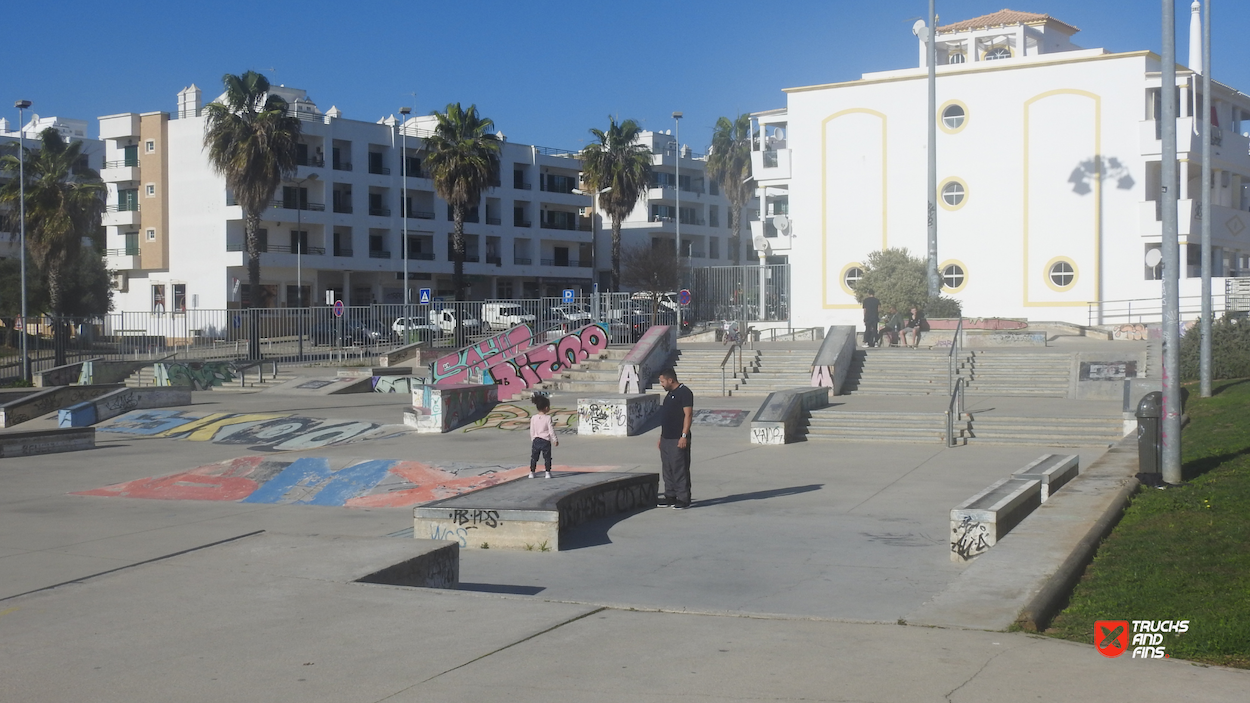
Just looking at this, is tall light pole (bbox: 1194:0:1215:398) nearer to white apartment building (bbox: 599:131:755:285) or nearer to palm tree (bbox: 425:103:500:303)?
palm tree (bbox: 425:103:500:303)

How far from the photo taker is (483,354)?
31.4m

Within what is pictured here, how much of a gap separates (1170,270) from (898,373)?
44.2 feet


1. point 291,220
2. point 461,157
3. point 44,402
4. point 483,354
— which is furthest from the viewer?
point 291,220

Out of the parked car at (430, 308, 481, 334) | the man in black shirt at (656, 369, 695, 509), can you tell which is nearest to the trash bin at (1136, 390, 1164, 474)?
the man in black shirt at (656, 369, 695, 509)

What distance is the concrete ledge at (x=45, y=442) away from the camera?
1931cm

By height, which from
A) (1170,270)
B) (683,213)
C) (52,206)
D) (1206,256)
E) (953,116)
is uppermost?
(683,213)

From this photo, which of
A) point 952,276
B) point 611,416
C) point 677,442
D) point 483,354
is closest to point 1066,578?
point 677,442

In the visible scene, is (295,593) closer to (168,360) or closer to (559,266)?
(168,360)

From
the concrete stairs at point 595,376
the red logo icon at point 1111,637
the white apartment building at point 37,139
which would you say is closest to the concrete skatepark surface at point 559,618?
the red logo icon at point 1111,637

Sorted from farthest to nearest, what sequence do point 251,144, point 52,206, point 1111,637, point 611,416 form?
point 52,206, point 251,144, point 611,416, point 1111,637

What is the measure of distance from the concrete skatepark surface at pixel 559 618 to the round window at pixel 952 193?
29.1 meters

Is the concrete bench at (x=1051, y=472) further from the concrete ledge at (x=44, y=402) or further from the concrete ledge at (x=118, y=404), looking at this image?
the concrete ledge at (x=44, y=402)

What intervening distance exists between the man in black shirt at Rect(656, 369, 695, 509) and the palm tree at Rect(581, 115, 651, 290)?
150 feet

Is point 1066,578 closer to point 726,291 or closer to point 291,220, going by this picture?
point 726,291
